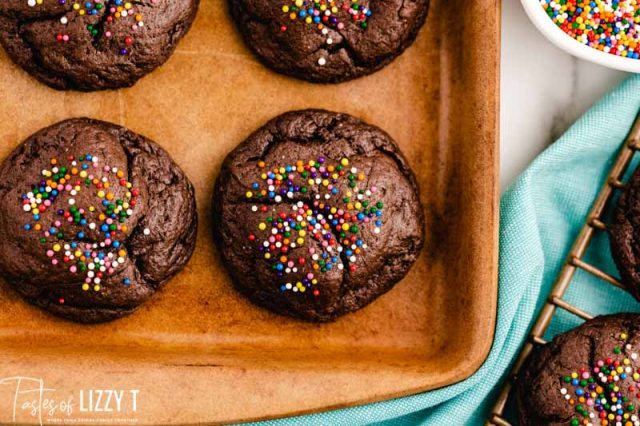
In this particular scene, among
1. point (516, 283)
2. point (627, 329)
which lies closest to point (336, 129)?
point (516, 283)

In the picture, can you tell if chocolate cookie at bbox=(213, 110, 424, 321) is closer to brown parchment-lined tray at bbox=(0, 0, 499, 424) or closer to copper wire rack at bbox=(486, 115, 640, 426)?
brown parchment-lined tray at bbox=(0, 0, 499, 424)

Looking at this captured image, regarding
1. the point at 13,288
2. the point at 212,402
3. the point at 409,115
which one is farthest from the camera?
the point at 409,115

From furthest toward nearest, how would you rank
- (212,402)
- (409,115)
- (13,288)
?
(409,115) < (13,288) < (212,402)

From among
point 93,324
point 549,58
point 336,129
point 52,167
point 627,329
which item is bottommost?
point 93,324

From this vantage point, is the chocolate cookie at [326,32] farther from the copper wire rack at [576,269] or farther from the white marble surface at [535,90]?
the copper wire rack at [576,269]

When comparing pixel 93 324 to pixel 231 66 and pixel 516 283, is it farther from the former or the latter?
pixel 516 283

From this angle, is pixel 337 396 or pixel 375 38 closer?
pixel 337 396

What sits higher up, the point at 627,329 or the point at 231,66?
the point at 231,66
